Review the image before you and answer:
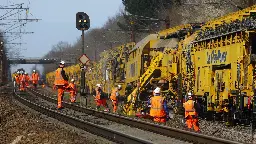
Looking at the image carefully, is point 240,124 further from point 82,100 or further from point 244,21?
point 82,100

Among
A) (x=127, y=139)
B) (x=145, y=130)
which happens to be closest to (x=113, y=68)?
(x=145, y=130)

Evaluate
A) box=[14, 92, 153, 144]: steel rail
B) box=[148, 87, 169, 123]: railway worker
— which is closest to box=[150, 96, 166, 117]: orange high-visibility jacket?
box=[148, 87, 169, 123]: railway worker

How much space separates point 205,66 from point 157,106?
384 centimetres

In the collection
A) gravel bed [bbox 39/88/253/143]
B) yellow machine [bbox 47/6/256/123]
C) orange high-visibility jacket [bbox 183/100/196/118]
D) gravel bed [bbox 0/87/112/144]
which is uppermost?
yellow machine [bbox 47/6/256/123]

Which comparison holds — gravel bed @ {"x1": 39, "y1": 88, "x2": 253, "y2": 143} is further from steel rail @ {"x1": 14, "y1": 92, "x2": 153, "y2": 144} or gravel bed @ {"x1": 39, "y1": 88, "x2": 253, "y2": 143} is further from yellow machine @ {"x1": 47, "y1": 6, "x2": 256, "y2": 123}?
steel rail @ {"x1": 14, "y1": 92, "x2": 153, "y2": 144}

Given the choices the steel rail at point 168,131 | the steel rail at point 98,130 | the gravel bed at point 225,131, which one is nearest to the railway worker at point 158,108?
the gravel bed at point 225,131

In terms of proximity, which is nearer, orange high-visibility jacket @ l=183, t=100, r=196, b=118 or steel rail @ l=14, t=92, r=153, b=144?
steel rail @ l=14, t=92, r=153, b=144

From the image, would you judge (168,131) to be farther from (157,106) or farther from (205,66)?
(205,66)

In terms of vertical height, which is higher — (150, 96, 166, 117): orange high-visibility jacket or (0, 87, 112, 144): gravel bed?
(150, 96, 166, 117): orange high-visibility jacket

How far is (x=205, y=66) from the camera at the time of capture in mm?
20359

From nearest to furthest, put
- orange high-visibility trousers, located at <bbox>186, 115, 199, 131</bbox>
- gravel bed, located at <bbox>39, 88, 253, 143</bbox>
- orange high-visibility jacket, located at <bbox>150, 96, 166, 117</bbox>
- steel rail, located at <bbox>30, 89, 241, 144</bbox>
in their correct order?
steel rail, located at <bbox>30, 89, 241, 144</bbox> < gravel bed, located at <bbox>39, 88, 253, 143</bbox> < orange high-visibility trousers, located at <bbox>186, 115, 199, 131</bbox> < orange high-visibility jacket, located at <bbox>150, 96, 166, 117</bbox>

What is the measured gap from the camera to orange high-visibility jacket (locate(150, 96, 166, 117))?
17.3 m

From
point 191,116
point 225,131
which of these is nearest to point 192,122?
point 191,116

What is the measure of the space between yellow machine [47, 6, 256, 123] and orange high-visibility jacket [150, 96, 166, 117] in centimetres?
241
